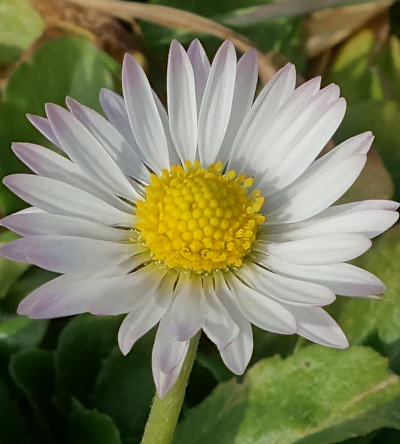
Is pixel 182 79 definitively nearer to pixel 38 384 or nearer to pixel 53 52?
pixel 53 52

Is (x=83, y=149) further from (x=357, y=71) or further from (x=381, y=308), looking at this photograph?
(x=357, y=71)

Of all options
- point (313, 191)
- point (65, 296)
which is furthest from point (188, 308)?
point (313, 191)

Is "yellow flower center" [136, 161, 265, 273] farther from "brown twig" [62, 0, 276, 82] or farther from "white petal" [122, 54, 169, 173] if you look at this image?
"brown twig" [62, 0, 276, 82]

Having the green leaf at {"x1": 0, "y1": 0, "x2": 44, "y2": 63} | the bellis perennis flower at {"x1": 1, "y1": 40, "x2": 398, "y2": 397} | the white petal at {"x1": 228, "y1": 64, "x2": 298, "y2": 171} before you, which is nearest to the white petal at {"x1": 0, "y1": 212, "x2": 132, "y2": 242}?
the bellis perennis flower at {"x1": 1, "y1": 40, "x2": 398, "y2": 397}

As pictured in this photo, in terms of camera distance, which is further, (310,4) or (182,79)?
(310,4)

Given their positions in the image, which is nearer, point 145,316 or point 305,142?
point 145,316

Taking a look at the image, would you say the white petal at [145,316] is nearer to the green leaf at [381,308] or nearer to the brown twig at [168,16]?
the green leaf at [381,308]

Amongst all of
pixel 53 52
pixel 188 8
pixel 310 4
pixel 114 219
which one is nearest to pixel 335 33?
pixel 310 4
